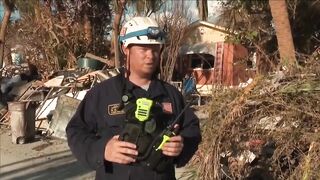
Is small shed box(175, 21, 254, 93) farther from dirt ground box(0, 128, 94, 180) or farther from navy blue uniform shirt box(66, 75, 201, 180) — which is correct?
navy blue uniform shirt box(66, 75, 201, 180)

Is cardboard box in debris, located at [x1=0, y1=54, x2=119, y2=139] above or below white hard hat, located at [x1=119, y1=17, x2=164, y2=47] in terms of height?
below

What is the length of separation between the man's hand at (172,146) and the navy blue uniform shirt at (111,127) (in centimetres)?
16

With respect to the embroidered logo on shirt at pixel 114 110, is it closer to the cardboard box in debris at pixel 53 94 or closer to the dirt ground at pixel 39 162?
the dirt ground at pixel 39 162

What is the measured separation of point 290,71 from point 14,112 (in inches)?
325

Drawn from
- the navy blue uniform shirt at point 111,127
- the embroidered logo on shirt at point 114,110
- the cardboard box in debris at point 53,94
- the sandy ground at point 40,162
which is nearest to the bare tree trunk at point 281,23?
the cardboard box in debris at point 53,94

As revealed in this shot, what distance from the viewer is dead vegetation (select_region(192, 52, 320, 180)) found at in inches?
202

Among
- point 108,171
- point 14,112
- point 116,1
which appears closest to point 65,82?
point 14,112

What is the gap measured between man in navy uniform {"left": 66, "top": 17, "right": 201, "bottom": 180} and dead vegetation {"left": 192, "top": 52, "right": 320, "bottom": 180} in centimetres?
234

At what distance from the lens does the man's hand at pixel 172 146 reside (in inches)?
104

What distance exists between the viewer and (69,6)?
2625cm

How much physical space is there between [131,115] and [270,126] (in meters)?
2.94

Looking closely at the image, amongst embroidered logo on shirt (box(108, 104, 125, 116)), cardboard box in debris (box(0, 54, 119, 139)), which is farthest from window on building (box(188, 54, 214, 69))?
embroidered logo on shirt (box(108, 104, 125, 116))

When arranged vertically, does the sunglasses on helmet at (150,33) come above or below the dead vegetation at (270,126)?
above

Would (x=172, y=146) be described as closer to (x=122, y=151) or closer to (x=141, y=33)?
(x=122, y=151)
